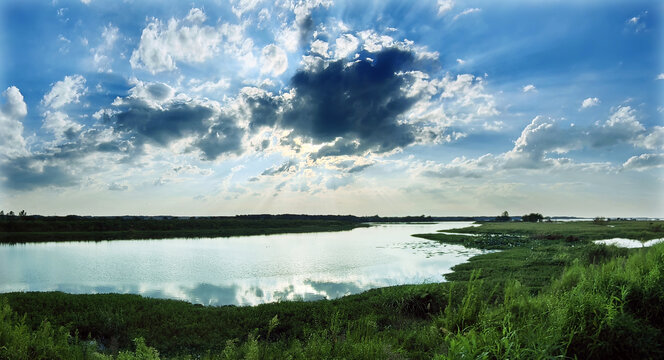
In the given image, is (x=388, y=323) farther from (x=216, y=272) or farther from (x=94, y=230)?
(x=94, y=230)

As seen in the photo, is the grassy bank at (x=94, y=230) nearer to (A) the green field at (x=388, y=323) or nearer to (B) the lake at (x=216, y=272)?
(B) the lake at (x=216, y=272)

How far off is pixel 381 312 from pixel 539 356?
9.18 m

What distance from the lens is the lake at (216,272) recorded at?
1916 cm

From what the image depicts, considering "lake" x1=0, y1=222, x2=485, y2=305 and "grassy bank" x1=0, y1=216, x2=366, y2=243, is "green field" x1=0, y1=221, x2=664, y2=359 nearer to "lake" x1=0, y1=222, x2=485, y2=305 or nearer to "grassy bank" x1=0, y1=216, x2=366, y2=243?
"lake" x1=0, y1=222, x2=485, y2=305

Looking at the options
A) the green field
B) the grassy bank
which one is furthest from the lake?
the grassy bank

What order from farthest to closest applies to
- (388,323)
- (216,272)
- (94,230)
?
(94,230) < (216,272) < (388,323)

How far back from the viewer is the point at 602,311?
244 inches

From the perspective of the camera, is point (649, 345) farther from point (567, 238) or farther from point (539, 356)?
point (567, 238)

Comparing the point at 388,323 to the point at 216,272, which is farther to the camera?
the point at 216,272

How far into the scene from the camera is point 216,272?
2491 centimetres

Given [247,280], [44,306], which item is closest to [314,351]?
[44,306]

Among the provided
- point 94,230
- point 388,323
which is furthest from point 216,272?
point 94,230

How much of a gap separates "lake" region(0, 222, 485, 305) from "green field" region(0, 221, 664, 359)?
4423 millimetres

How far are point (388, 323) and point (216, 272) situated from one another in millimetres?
16356
